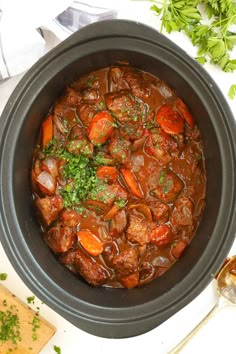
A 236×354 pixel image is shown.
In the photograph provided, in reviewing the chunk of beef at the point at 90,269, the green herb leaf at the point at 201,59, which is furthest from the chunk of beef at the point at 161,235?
the green herb leaf at the point at 201,59

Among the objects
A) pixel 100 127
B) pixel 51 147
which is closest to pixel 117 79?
pixel 100 127

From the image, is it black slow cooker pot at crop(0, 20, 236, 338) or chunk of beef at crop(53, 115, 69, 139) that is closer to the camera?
black slow cooker pot at crop(0, 20, 236, 338)

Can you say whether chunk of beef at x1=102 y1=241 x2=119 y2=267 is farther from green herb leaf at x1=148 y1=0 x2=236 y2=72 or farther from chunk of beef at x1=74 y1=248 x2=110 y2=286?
green herb leaf at x1=148 y1=0 x2=236 y2=72

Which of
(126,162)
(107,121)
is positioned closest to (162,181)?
(126,162)

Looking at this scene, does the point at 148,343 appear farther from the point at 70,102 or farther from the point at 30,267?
the point at 70,102

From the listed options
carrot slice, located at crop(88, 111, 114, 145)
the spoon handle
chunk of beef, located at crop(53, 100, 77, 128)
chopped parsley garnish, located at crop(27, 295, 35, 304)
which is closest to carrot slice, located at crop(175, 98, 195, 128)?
carrot slice, located at crop(88, 111, 114, 145)
